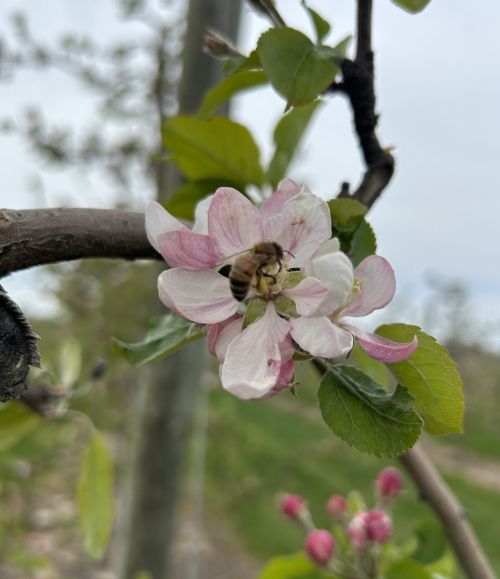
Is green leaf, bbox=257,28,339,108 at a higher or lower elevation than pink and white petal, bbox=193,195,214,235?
higher

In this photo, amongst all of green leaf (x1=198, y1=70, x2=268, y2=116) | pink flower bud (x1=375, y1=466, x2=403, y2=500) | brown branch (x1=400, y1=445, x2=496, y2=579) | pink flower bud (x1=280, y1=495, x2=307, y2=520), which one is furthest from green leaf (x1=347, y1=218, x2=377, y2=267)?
pink flower bud (x1=280, y1=495, x2=307, y2=520)

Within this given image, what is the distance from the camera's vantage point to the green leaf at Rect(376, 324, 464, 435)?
1.23 ft

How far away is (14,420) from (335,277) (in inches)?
21.9

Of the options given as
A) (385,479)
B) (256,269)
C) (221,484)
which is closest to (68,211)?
(256,269)

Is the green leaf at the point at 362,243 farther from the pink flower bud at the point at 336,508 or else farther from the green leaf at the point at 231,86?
the pink flower bud at the point at 336,508

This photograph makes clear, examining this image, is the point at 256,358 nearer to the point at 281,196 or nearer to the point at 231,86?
the point at 281,196

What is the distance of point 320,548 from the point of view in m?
0.78

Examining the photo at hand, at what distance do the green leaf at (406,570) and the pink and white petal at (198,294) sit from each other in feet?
1.61

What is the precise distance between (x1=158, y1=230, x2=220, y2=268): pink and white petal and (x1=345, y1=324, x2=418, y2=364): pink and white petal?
0.09 m

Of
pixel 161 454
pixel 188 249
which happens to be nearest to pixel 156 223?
pixel 188 249

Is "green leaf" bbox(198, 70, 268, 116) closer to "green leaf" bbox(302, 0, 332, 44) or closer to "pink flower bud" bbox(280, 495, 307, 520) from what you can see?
"green leaf" bbox(302, 0, 332, 44)

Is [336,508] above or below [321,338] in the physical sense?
below

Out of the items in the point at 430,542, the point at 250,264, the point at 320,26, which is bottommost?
the point at 430,542

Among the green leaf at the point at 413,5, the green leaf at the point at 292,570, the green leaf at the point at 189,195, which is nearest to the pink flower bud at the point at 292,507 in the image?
the green leaf at the point at 292,570
